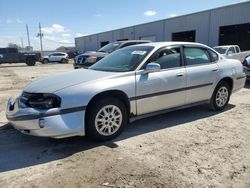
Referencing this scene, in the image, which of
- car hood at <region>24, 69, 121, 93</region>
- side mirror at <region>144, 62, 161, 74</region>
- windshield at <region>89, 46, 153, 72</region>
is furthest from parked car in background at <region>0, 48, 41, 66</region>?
side mirror at <region>144, 62, 161, 74</region>

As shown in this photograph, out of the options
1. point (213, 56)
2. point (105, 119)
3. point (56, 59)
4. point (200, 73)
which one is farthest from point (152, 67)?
point (56, 59)

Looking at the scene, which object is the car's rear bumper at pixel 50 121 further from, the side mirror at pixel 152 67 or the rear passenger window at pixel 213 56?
the rear passenger window at pixel 213 56

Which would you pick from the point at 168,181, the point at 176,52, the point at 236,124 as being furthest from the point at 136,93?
the point at 236,124

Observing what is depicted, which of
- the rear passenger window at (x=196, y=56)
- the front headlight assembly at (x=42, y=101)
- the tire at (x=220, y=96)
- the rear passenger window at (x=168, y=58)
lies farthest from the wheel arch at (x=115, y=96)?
the tire at (x=220, y=96)

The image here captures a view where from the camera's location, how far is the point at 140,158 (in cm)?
378

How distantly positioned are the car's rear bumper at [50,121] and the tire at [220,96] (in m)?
3.33

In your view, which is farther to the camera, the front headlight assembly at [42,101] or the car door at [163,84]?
the car door at [163,84]

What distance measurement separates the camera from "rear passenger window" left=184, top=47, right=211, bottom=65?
5.51m

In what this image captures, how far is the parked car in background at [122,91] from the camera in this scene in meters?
3.92

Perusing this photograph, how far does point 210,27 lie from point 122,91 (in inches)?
923

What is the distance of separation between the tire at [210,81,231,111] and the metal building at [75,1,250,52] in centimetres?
1821

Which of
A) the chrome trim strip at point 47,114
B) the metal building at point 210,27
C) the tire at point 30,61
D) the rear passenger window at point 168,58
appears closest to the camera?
the chrome trim strip at point 47,114

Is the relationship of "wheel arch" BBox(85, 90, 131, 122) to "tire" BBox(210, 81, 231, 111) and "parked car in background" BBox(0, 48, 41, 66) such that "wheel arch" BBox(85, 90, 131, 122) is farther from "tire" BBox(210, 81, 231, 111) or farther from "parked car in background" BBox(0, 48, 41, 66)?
"parked car in background" BBox(0, 48, 41, 66)

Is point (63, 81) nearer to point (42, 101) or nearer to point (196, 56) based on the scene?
point (42, 101)
